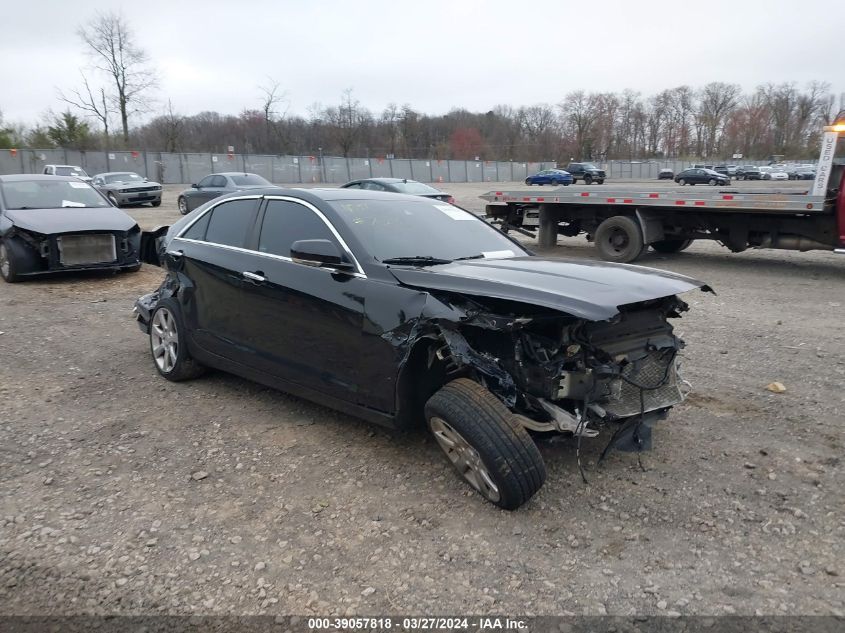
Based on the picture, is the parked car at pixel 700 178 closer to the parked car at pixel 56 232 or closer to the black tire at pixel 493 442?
the parked car at pixel 56 232

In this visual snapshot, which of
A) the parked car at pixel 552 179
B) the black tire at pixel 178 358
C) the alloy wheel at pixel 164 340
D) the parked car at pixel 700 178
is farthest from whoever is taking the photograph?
the parked car at pixel 552 179

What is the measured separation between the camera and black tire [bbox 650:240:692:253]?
42.8 ft

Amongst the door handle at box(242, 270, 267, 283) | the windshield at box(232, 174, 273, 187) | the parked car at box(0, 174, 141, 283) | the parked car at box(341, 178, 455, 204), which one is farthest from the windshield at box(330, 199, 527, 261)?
the windshield at box(232, 174, 273, 187)

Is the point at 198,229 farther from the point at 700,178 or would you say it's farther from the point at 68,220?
the point at 700,178

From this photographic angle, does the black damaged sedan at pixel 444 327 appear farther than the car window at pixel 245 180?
No

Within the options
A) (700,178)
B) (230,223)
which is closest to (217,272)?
(230,223)

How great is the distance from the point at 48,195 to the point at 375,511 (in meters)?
9.18

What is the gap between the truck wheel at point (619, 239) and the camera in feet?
38.1

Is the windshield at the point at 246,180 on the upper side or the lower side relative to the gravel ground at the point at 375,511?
upper

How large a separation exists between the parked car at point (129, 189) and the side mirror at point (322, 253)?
2335cm

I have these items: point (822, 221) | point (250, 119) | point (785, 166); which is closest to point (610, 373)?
point (822, 221)

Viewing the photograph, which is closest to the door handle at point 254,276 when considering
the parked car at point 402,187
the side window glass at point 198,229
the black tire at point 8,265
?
the side window glass at point 198,229

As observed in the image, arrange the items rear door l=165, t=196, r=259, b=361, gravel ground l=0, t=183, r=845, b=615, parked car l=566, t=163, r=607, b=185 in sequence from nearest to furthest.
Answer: gravel ground l=0, t=183, r=845, b=615, rear door l=165, t=196, r=259, b=361, parked car l=566, t=163, r=607, b=185

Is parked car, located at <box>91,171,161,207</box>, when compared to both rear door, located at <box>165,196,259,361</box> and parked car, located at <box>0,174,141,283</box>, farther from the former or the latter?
rear door, located at <box>165,196,259,361</box>
